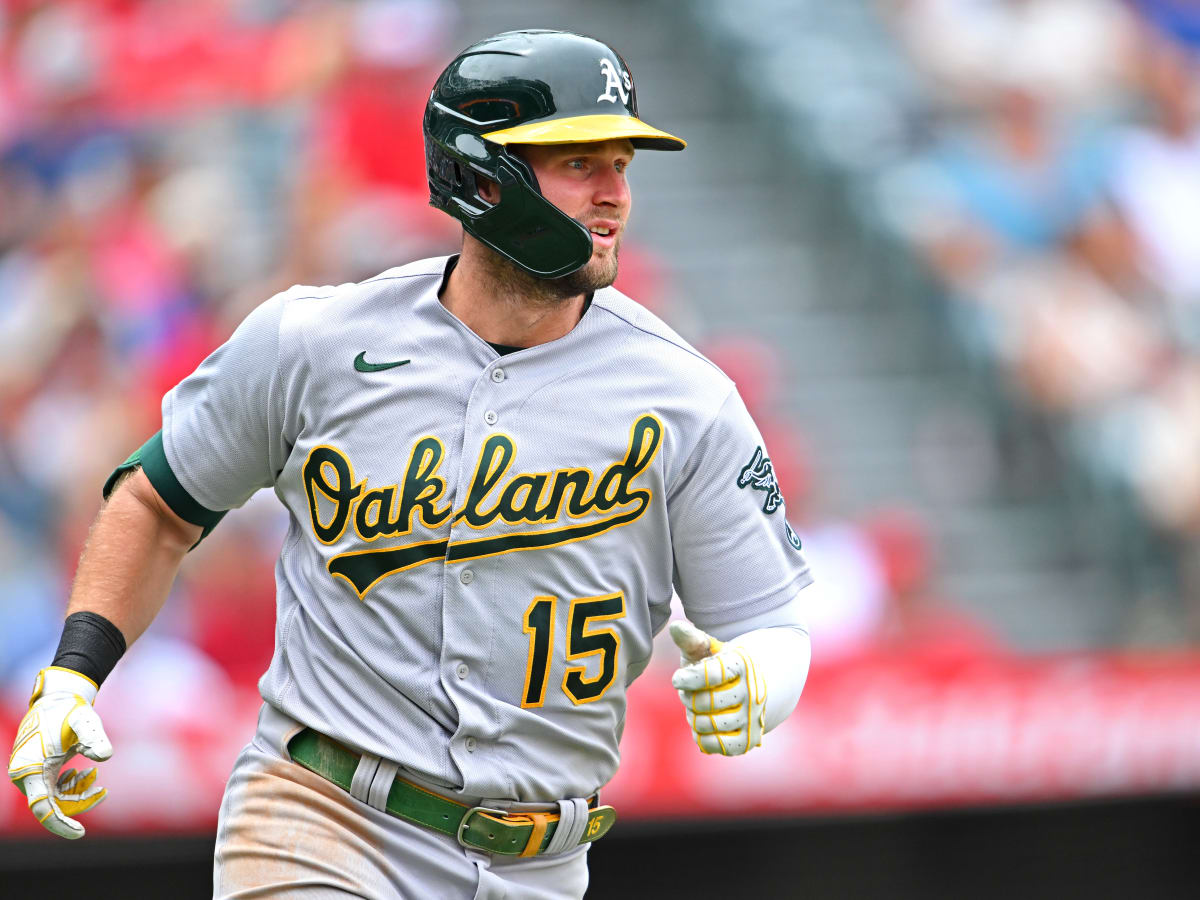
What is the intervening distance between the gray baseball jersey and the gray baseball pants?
12 centimetres

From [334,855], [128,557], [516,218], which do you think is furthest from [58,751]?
[516,218]

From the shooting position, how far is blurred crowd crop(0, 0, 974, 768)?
211 inches

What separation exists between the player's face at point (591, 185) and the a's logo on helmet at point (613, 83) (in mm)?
75

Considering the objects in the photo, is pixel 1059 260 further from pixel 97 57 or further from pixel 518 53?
pixel 518 53

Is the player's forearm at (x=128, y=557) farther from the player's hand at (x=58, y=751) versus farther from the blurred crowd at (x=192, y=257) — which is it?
the blurred crowd at (x=192, y=257)

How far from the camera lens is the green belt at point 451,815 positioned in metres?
2.71

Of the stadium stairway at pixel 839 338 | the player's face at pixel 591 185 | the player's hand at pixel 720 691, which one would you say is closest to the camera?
the player's hand at pixel 720 691

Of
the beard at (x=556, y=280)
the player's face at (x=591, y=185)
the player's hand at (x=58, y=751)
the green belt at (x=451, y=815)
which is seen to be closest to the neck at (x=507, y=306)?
the beard at (x=556, y=280)

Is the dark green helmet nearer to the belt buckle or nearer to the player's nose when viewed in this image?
the player's nose

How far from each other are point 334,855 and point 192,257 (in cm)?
426

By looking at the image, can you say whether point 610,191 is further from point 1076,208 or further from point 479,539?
point 1076,208

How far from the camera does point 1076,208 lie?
7.78m

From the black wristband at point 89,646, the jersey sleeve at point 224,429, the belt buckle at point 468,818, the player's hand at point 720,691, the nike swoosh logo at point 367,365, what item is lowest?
the belt buckle at point 468,818

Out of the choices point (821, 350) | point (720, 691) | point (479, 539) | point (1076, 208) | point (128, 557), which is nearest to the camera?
point (720, 691)
